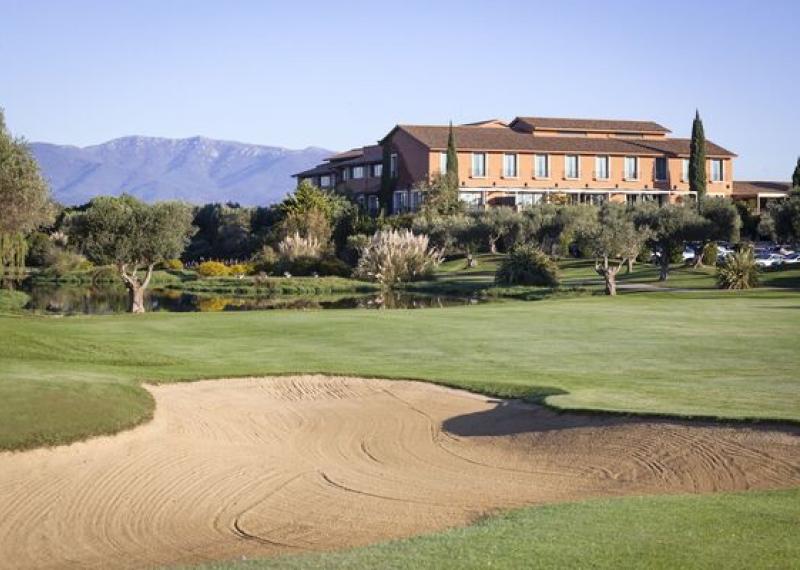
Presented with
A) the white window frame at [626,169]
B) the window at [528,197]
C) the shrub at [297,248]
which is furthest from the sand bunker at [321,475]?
the white window frame at [626,169]

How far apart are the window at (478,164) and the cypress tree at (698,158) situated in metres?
20.2

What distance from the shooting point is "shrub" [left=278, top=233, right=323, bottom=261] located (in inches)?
3388

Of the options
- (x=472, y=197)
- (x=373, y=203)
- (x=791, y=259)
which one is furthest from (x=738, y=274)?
(x=373, y=203)

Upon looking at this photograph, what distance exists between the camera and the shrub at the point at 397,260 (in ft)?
246

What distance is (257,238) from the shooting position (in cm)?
10462

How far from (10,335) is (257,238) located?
80.7 metres

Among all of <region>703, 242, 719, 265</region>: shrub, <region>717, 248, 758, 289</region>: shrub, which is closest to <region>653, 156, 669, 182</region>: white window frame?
<region>703, 242, 719, 265</region>: shrub

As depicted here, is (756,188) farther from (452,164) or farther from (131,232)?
(131,232)

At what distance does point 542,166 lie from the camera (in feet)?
351

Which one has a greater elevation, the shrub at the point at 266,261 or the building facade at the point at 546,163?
the building facade at the point at 546,163

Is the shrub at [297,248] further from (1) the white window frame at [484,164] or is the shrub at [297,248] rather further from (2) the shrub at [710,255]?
(2) the shrub at [710,255]

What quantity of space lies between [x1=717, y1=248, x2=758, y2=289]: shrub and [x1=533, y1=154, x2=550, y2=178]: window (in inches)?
1897

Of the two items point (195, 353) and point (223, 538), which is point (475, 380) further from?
point (223, 538)

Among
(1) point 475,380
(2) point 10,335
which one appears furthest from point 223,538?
(2) point 10,335
